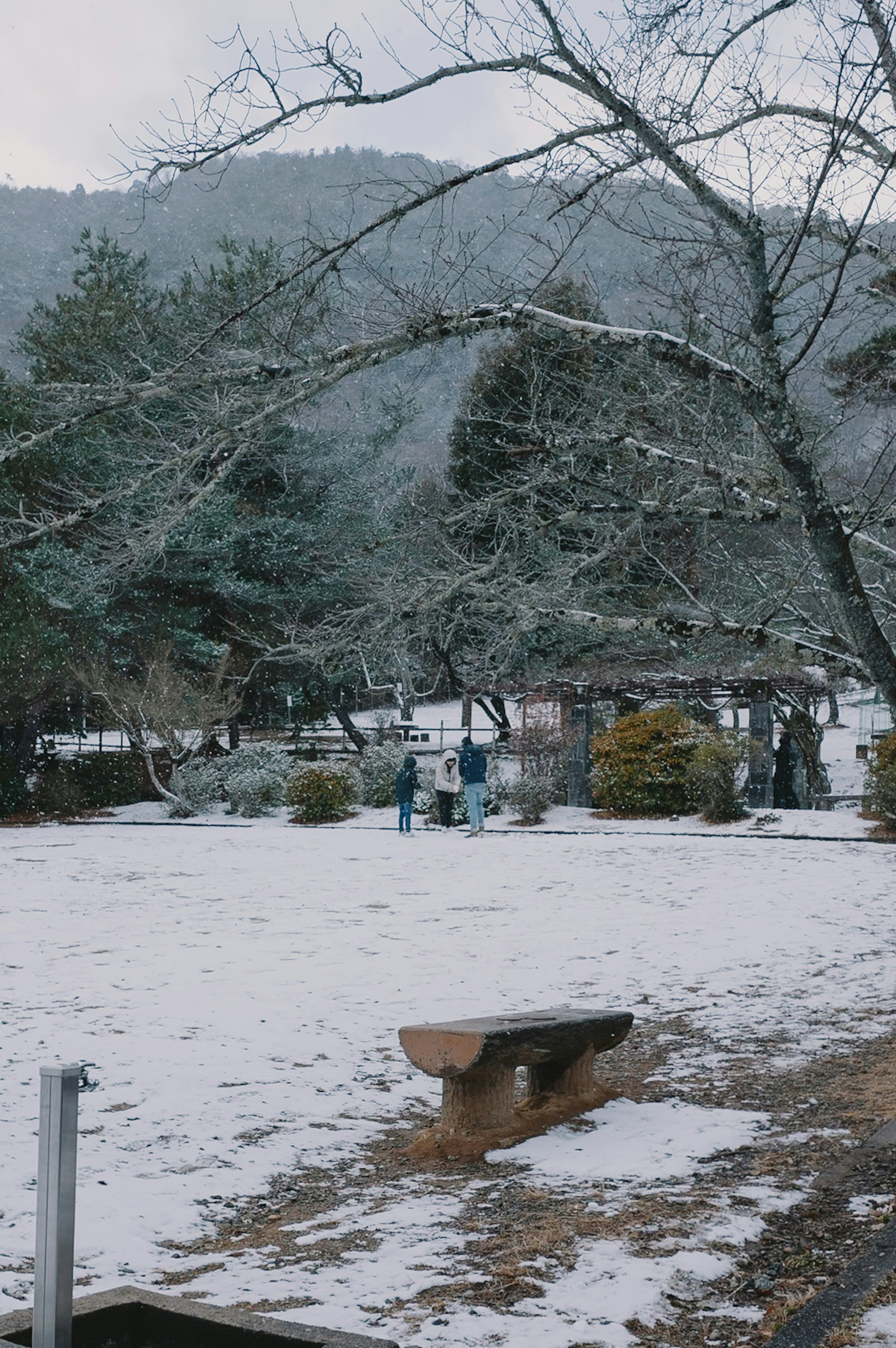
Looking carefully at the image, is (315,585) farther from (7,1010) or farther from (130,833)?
(7,1010)

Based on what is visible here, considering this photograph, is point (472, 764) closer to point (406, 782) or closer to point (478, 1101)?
point (406, 782)

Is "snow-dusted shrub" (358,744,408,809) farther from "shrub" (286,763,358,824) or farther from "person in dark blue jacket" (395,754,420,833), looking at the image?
"person in dark blue jacket" (395,754,420,833)

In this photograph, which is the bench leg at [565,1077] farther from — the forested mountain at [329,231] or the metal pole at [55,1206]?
the metal pole at [55,1206]

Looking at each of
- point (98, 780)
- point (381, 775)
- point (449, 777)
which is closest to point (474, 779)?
point (449, 777)

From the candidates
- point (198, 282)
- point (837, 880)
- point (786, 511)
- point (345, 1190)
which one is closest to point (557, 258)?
point (786, 511)

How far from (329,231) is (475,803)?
16.1 metres

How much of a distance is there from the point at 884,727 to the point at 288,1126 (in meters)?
41.0

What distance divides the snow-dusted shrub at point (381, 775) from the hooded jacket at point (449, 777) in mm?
3476

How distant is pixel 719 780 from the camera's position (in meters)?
21.4

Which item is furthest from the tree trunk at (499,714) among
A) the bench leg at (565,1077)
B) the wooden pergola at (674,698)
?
the bench leg at (565,1077)

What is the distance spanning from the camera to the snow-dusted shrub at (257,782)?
2625cm

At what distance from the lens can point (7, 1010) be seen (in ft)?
26.8

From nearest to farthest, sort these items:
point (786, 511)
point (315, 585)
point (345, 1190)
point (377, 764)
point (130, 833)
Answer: point (345, 1190), point (786, 511), point (130, 833), point (377, 764), point (315, 585)

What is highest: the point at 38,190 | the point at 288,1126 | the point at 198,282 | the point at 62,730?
the point at 38,190
